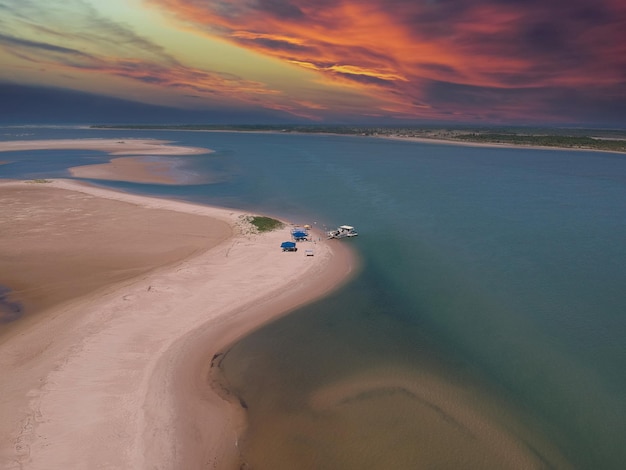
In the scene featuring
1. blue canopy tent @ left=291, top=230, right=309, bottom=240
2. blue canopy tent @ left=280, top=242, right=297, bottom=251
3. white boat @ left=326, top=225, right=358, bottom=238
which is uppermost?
blue canopy tent @ left=280, top=242, right=297, bottom=251

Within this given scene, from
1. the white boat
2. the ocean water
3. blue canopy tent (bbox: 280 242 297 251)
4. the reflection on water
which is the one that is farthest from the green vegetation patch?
the reflection on water

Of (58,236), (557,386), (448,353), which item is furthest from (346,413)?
(58,236)

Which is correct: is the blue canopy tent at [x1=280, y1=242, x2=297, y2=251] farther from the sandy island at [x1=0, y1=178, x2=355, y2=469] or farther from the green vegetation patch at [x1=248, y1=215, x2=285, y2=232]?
the green vegetation patch at [x1=248, y1=215, x2=285, y2=232]

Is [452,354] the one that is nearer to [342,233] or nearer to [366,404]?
[366,404]

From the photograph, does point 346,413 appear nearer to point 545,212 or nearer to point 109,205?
point 109,205

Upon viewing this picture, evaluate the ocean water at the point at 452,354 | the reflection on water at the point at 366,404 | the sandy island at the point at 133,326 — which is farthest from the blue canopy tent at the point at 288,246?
the reflection on water at the point at 366,404
